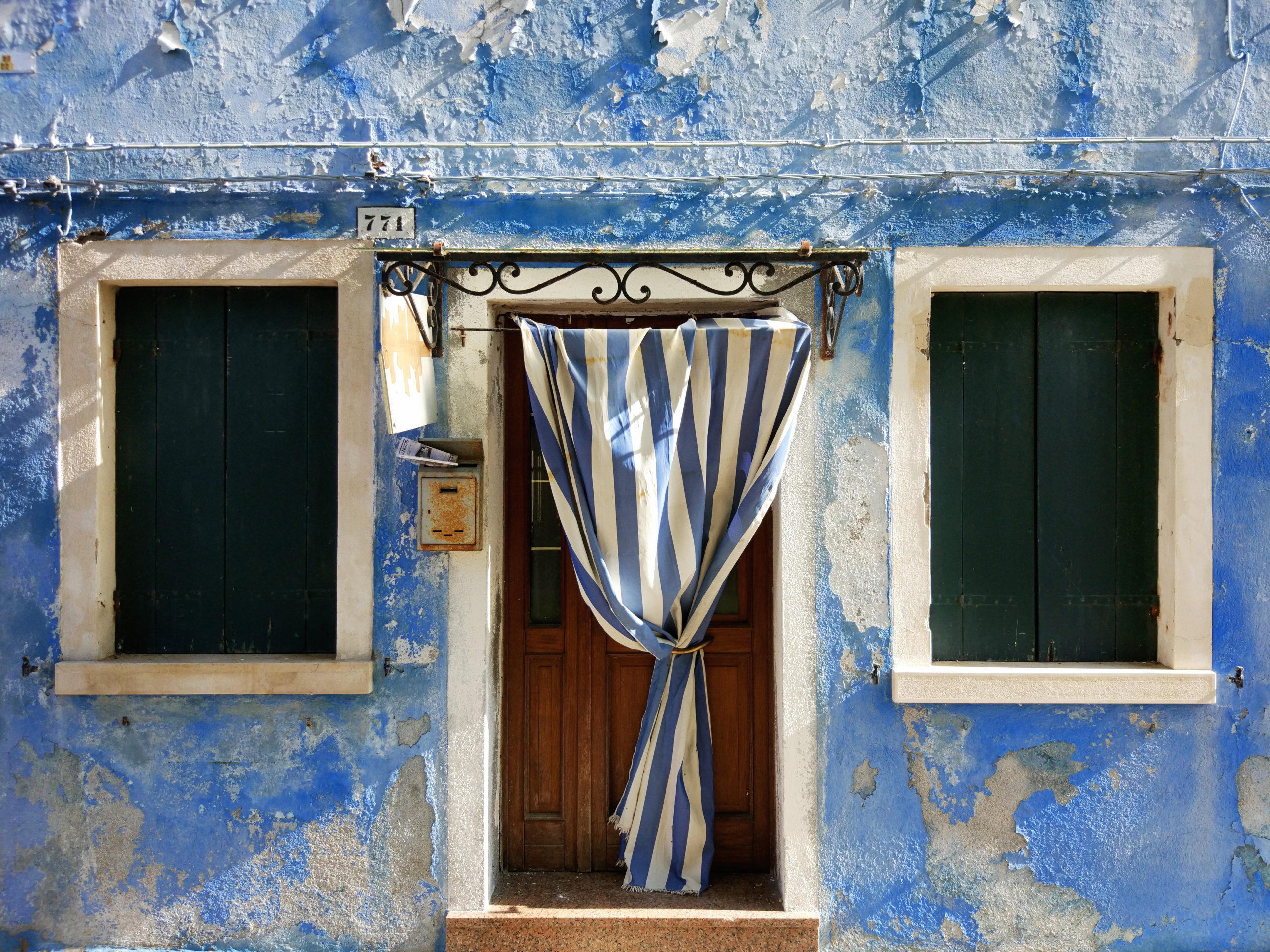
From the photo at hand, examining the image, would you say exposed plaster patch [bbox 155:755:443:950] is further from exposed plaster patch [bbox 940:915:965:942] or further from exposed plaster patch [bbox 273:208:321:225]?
exposed plaster patch [bbox 273:208:321:225]

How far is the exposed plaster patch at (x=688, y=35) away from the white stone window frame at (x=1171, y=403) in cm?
120

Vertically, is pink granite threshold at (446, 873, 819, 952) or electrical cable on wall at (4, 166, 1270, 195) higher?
electrical cable on wall at (4, 166, 1270, 195)

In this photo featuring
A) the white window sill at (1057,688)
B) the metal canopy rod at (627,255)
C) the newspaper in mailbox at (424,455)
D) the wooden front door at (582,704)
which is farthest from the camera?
the wooden front door at (582,704)

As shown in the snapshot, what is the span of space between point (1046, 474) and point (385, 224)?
9.87ft

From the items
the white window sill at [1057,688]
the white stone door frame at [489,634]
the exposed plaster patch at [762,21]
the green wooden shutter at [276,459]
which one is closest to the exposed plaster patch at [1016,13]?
the exposed plaster patch at [762,21]

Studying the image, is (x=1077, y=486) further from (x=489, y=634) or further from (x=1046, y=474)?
(x=489, y=634)

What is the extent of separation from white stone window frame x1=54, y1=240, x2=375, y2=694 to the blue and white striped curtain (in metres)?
A: 0.87

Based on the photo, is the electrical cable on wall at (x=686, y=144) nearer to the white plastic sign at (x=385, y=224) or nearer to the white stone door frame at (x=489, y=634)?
the white plastic sign at (x=385, y=224)

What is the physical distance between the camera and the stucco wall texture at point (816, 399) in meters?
3.63

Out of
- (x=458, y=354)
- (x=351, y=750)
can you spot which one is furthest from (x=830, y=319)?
(x=351, y=750)

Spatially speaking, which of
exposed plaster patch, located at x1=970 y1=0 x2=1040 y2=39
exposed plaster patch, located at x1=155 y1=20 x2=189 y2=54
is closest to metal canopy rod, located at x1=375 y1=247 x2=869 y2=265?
exposed plaster patch, located at x1=970 y1=0 x2=1040 y2=39

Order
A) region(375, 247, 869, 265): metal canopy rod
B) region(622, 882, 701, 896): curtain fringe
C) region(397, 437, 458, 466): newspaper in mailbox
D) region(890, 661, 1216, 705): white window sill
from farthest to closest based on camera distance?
1. region(622, 882, 701, 896): curtain fringe
2. region(890, 661, 1216, 705): white window sill
3. region(397, 437, 458, 466): newspaper in mailbox
4. region(375, 247, 869, 265): metal canopy rod

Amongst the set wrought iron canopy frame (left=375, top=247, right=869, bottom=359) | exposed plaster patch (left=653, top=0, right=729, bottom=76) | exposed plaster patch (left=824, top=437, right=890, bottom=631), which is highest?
exposed plaster patch (left=653, top=0, right=729, bottom=76)

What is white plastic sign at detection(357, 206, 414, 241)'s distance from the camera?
3.66 meters
